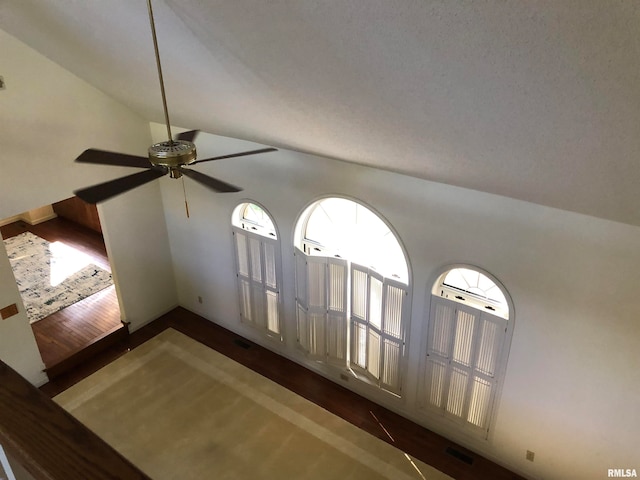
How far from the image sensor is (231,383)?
22.4ft

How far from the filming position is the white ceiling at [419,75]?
2.03 m

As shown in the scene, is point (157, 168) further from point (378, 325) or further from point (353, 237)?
point (378, 325)

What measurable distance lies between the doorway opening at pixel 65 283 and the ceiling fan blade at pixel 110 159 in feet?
15.0

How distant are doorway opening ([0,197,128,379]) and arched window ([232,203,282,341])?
1978 mm

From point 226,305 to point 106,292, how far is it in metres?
2.38

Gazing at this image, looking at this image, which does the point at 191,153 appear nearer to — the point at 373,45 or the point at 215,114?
the point at 373,45

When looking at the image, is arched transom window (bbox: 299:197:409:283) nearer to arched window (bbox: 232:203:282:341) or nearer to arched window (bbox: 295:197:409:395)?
arched window (bbox: 295:197:409:395)

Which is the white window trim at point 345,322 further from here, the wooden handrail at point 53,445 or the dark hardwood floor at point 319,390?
the wooden handrail at point 53,445

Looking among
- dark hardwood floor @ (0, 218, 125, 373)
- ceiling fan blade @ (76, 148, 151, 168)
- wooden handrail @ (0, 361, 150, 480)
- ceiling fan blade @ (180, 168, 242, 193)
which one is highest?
wooden handrail @ (0, 361, 150, 480)

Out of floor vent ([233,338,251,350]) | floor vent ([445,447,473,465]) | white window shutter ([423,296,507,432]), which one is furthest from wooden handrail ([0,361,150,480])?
floor vent ([233,338,251,350])

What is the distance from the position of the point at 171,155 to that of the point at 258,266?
4.07 meters

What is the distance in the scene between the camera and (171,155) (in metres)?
3.00

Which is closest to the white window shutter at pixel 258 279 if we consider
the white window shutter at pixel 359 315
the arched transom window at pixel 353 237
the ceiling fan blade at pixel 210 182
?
the arched transom window at pixel 353 237

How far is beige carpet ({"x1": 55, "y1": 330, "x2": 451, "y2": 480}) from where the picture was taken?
5.68 meters
